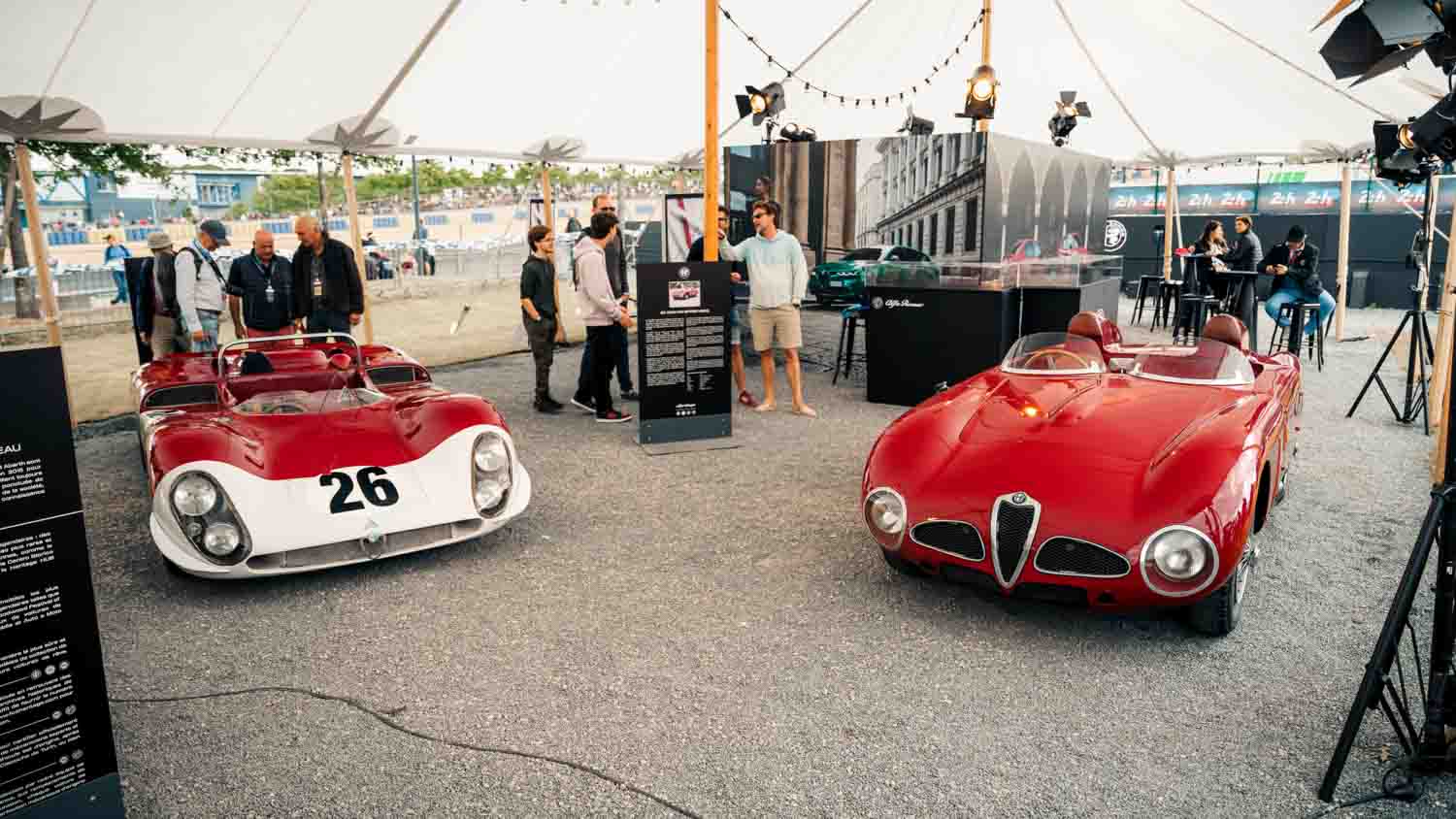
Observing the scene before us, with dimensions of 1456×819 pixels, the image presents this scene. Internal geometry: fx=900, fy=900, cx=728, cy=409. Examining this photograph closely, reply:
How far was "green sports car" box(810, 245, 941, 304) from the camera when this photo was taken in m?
10.9

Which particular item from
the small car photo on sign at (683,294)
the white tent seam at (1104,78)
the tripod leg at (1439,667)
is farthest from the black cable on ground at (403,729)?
the white tent seam at (1104,78)

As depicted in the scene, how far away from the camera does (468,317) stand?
13320 mm

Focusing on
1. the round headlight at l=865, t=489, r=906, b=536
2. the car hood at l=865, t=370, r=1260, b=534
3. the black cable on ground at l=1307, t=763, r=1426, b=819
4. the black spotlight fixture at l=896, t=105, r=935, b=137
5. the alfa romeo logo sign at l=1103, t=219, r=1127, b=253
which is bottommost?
the black cable on ground at l=1307, t=763, r=1426, b=819

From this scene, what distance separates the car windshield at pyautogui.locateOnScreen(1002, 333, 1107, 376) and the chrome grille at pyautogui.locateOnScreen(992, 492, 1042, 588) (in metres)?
1.47

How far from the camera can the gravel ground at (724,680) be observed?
2.62 metres

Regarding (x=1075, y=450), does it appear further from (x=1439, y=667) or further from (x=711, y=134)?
(x=711, y=134)

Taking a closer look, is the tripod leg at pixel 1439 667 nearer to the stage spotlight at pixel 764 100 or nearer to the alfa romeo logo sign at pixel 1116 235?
the stage spotlight at pixel 764 100

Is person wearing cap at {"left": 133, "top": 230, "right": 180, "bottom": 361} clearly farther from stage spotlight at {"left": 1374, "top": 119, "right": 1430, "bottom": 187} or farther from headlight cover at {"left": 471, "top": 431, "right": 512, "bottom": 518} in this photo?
stage spotlight at {"left": 1374, "top": 119, "right": 1430, "bottom": 187}

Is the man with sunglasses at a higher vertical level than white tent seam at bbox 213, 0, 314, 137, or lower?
lower

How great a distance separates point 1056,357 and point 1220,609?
1.66m

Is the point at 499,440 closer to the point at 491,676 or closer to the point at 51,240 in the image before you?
the point at 491,676

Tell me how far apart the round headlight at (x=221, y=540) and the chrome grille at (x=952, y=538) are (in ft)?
9.19

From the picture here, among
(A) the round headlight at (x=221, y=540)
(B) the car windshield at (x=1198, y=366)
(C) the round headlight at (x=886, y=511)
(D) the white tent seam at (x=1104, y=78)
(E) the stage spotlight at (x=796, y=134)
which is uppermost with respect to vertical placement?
(D) the white tent seam at (x=1104, y=78)

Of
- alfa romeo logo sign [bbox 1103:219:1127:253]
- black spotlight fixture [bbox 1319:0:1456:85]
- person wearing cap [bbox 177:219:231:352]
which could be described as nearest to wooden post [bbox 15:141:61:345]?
person wearing cap [bbox 177:219:231:352]
